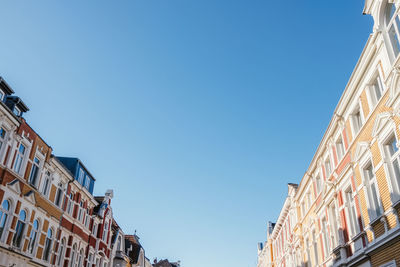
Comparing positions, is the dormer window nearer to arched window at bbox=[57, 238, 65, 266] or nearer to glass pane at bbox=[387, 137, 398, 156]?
arched window at bbox=[57, 238, 65, 266]

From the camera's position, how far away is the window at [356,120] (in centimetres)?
1734

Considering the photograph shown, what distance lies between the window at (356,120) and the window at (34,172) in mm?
17739

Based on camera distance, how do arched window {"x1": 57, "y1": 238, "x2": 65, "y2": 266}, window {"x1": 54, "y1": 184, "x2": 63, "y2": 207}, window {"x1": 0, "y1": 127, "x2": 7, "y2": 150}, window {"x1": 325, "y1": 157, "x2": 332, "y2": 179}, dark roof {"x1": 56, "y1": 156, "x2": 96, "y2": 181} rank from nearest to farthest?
window {"x1": 0, "y1": 127, "x2": 7, "y2": 150}
window {"x1": 325, "y1": 157, "x2": 332, "y2": 179}
window {"x1": 54, "y1": 184, "x2": 63, "y2": 207}
arched window {"x1": 57, "y1": 238, "x2": 65, "y2": 266}
dark roof {"x1": 56, "y1": 156, "x2": 96, "y2": 181}

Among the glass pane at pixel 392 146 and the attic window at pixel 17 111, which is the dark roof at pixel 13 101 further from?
the glass pane at pixel 392 146

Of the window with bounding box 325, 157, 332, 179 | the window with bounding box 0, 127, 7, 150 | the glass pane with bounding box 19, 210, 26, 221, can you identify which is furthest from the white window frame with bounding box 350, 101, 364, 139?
the glass pane with bounding box 19, 210, 26, 221

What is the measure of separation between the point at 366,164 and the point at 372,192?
1.17 m

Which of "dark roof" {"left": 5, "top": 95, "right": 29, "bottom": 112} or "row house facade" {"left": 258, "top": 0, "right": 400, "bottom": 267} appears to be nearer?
"row house facade" {"left": 258, "top": 0, "right": 400, "bottom": 267}

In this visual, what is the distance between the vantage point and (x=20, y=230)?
21000 mm

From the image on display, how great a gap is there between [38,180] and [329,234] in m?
17.2

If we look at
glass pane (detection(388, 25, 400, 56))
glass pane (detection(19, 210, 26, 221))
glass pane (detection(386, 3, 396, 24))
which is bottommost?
glass pane (detection(19, 210, 26, 221))

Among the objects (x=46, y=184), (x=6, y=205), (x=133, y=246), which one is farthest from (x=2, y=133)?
(x=133, y=246)

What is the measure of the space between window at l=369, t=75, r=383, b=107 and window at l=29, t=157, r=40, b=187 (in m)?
18.5

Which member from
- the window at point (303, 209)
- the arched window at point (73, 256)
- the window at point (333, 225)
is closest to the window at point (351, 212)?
the window at point (333, 225)

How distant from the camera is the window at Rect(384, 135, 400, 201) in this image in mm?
13026
